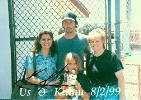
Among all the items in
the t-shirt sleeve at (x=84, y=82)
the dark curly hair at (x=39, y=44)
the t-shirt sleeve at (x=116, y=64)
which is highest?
the dark curly hair at (x=39, y=44)

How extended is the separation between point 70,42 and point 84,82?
41 centimetres

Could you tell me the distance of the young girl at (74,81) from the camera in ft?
7.17

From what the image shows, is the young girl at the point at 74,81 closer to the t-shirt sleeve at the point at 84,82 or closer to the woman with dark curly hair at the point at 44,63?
the t-shirt sleeve at the point at 84,82

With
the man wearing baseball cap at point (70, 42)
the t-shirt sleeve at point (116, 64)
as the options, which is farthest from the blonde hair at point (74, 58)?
the t-shirt sleeve at point (116, 64)

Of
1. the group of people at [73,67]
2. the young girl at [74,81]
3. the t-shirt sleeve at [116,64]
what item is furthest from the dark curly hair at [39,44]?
the t-shirt sleeve at [116,64]

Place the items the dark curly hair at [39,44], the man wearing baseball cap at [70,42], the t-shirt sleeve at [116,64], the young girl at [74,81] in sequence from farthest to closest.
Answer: the man wearing baseball cap at [70,42] < the dark curly hair at [39,44] < the young girl at [74,81] < the t-shirt sleeve at [116,64]

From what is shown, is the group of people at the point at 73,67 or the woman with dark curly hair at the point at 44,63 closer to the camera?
the group of people at the point at 73,67

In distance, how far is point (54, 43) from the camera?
238cm

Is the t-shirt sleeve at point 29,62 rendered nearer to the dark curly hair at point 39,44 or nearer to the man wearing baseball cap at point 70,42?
the dark curly hair at point 39,44

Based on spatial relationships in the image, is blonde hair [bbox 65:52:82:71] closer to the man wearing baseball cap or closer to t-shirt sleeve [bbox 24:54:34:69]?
the man wearing baseball cap

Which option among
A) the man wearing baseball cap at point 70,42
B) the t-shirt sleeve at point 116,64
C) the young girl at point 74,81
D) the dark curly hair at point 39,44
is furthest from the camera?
the man wearing baseball cap at point 70,42

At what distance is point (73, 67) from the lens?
7.15 ft

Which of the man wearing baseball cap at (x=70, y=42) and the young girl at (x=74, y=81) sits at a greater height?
the man wearing baseball cap at (x=70, y=42)

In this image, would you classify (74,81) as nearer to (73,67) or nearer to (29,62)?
(73,67)
